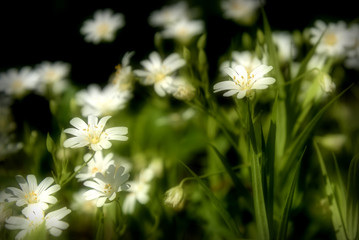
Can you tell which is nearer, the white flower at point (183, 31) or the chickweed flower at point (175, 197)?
the chickweed flower at point (175, 197)

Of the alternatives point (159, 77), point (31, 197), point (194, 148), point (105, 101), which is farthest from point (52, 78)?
point (31, 197)

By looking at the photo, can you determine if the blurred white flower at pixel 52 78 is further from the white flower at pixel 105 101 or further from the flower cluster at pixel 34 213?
the flower cluster at pixel 34 213

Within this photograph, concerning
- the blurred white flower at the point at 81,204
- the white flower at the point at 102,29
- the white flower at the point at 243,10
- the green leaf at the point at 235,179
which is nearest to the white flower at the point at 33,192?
the blurred white flower at the point at 81,204

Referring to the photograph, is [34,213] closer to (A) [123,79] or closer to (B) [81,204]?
(B) [81,204]

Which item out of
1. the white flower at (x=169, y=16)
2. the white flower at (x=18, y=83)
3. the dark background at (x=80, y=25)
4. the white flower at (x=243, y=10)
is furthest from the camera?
the dark background at (x=80, y=25)

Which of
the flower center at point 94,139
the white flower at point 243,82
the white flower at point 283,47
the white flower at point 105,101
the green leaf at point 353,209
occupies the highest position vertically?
the white flower at point 283,47

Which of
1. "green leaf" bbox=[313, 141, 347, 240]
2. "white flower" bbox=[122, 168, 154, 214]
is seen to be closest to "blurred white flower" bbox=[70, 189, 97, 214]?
"white flower" bbox=[122, 168, 154, 214]
